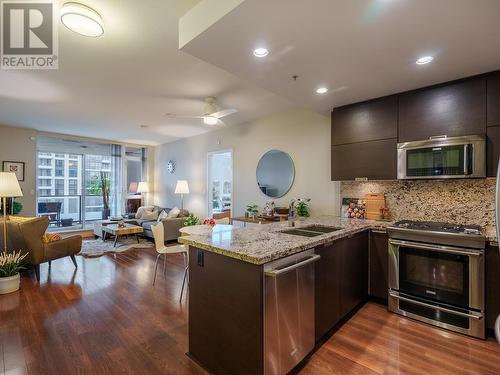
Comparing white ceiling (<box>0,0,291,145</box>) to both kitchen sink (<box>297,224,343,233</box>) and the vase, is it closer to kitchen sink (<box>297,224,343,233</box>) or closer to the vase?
kitchen sink (<box>297,224,343,233</box>)

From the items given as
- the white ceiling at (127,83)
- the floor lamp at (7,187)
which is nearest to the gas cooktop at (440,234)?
the white ceiling at (127,83)

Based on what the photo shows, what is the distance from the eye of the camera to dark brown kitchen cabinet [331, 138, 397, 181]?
294cm

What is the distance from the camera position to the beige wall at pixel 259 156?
400cm

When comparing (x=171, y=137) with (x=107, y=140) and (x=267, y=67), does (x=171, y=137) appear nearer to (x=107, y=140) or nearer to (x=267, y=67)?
(x=107, y=140)

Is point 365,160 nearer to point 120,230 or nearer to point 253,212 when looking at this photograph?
point 253,212

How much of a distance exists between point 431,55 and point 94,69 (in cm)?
355

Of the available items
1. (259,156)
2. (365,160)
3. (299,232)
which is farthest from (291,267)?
(259,156)

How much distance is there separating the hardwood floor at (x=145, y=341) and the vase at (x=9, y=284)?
10cm

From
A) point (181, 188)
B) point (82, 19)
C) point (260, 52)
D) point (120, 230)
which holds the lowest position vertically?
point (120, 230)

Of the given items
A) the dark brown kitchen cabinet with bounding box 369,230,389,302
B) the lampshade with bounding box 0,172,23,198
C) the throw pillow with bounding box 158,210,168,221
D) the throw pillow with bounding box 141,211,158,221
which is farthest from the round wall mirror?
the lampshade with bounding box 0,172,23,198

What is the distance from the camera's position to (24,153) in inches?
240

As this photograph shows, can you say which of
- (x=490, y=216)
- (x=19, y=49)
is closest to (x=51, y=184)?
(x=19, y=49)

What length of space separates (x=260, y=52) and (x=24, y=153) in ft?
22.9

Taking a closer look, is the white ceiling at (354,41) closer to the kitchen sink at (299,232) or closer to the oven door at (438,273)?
the kitchen sink at (299,232)
